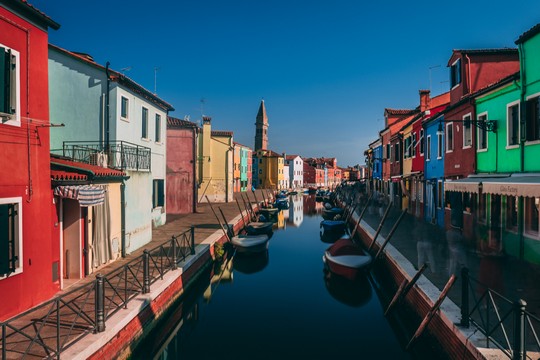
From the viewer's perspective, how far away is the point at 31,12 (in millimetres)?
8094

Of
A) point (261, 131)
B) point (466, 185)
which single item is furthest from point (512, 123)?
point (261, 131)

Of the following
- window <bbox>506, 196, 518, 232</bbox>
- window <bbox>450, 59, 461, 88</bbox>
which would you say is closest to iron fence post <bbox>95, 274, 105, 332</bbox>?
window <bbox>506, 196, 518, 232</bbox>

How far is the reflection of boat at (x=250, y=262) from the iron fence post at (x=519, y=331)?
1340 centimetres

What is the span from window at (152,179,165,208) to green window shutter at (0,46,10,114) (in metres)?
12.8

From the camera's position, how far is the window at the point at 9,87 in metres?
7.38

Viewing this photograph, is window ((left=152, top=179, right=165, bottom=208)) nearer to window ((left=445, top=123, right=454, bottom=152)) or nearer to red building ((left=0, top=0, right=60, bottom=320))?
red building ((left=0, top=0, right=60, bottom=320))

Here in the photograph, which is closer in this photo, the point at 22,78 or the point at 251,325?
the point at 22,78

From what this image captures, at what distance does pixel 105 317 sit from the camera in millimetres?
7309

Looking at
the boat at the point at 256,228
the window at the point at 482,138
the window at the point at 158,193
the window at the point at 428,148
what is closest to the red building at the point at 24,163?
the window at the point at 158,193

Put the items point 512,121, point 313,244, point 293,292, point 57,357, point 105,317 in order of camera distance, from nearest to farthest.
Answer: point 57,357 < point 105,317 < point 512,121 < point 293,292 < point 313,244

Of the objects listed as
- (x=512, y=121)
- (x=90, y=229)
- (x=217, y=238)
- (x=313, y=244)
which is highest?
(x=512, y=121)

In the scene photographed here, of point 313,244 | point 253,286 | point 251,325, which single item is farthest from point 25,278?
point 313,244

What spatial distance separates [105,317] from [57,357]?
1768mm

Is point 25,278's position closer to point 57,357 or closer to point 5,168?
point 5,168
